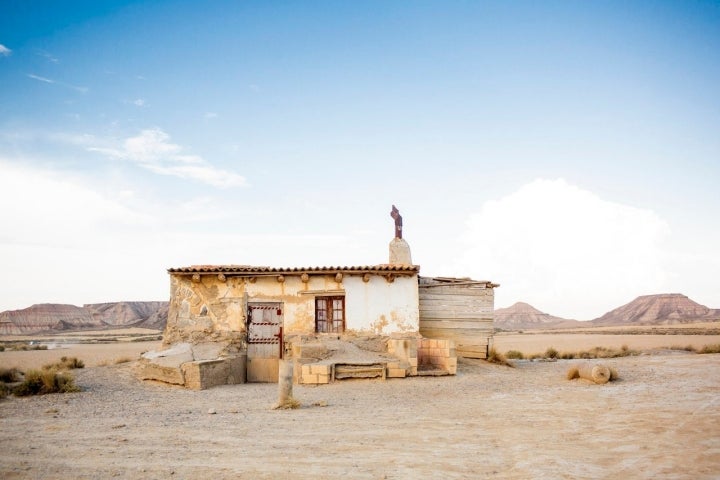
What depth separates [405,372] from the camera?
1286 cm

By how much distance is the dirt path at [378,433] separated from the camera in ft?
16.7

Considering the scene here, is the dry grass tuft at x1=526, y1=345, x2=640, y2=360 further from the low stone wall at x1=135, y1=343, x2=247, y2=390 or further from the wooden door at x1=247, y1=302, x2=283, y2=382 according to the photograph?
the low stone wall at x1=135, y1=343, x2=247, y2=390

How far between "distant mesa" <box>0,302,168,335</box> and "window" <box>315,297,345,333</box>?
47728 millimetres

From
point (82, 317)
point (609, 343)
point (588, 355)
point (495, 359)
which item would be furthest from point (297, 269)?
point (82, 317)

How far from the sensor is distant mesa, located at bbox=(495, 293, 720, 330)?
231 ft

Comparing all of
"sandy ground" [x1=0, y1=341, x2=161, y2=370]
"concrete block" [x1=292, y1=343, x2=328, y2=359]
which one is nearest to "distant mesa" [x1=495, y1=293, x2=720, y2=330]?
"sandy ground" [x1=0, y1=341, x2=161, y2=370]

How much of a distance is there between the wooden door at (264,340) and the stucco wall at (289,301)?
0.73ft

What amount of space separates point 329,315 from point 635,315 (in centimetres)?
7441

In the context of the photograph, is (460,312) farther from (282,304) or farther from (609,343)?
(609,343)

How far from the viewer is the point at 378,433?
678cm

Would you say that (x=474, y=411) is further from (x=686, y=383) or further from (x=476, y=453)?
(x=686, y=383)

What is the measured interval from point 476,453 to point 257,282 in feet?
33.8

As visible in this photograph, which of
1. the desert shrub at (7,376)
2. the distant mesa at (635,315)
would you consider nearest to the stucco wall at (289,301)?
the desert shrub at (7,376)

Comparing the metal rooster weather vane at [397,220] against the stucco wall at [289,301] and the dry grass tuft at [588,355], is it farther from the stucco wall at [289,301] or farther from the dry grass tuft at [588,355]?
the dry grass tuft at [588,355]
